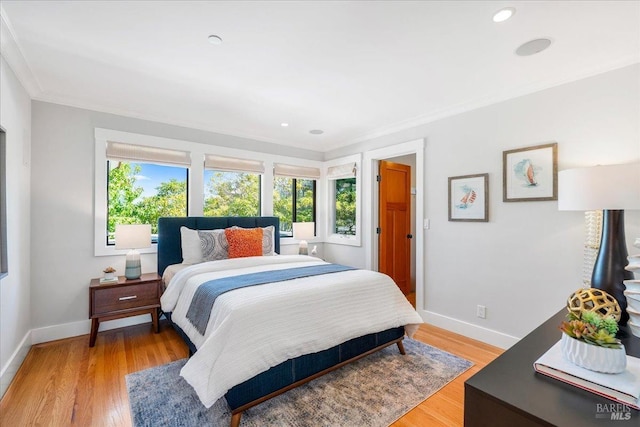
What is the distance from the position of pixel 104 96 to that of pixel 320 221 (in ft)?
10.7

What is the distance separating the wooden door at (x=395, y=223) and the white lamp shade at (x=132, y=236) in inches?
116

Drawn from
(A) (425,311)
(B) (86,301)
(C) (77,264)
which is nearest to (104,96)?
(C) (77,264)

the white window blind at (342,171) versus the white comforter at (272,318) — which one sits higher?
the white window blind at (342,171)

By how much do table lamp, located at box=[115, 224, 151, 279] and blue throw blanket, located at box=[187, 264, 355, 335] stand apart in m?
1.18

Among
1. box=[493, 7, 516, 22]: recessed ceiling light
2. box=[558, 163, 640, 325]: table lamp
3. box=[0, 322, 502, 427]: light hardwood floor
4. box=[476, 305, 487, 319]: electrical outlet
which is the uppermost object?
box=[493, 7, 516, 22]: recessed ceiling light

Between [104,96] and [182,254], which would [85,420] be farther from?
[104,96]

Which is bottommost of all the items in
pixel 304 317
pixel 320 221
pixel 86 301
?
pixel 86 301

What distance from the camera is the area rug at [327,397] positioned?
70.0 inches

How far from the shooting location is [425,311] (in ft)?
11.3

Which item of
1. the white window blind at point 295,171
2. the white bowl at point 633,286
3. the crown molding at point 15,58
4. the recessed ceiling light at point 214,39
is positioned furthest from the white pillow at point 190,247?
the white bowl at point 633,286

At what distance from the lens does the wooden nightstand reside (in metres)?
2.74

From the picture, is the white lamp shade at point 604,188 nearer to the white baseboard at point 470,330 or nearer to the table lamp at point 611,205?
the table lamp at point 611,205

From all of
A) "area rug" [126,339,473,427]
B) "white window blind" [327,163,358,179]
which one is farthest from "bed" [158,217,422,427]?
"white window blind" [327,163,358,179]

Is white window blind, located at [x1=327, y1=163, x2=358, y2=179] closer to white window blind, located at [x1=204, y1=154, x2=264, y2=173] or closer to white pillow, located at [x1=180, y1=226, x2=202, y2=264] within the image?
white window blind, located at [x1=204, y1=154, x2=264, y2=173]
